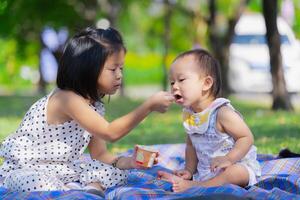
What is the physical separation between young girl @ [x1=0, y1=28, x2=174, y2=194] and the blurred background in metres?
0.43

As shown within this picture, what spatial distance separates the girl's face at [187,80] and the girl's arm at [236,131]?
181 millimetres

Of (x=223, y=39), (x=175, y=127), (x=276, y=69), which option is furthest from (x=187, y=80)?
(x=223, y=39)

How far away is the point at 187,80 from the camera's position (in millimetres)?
4023

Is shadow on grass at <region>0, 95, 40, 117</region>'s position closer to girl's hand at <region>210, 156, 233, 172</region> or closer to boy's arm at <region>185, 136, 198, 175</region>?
boy's arm at <region>185, 136, 198, 175</region>

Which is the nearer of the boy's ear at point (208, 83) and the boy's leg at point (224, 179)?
the boy's leg at point (224, 179)

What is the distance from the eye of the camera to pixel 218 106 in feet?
13.2

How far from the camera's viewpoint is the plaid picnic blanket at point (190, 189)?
349 centimetres

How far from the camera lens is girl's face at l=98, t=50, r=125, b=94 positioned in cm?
392

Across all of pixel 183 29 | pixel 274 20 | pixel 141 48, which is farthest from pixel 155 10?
pixel 274 20

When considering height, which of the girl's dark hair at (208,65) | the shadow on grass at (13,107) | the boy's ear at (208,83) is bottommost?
the shadow on grass at (13,107)

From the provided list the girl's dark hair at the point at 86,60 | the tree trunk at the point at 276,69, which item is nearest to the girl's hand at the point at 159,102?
the girl's dark hair at the point at 86,60

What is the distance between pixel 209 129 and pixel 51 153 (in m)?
0.91

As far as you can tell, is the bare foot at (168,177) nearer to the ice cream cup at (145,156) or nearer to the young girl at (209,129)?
the young girl at (209,129)

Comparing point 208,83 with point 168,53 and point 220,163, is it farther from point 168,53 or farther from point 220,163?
point 168,53
